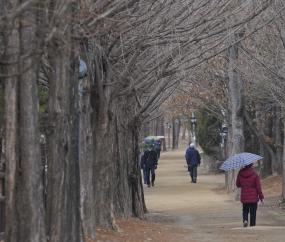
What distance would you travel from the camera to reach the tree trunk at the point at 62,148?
23.7 ft

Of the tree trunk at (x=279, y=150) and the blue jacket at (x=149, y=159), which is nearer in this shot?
the blue jacket at (x=149, y=159)

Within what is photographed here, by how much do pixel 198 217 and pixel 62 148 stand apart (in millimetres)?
9474

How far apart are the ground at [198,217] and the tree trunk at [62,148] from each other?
1.73 m

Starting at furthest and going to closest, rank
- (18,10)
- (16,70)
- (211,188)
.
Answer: (211,188) < (16,70) < (18,10)

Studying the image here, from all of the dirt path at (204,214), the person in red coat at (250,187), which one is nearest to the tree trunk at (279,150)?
the dirt path at (204,214)

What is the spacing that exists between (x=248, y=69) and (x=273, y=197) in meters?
6.70

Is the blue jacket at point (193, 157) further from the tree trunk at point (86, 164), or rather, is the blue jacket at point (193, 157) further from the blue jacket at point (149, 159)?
the tree trunk at point (86, 164)

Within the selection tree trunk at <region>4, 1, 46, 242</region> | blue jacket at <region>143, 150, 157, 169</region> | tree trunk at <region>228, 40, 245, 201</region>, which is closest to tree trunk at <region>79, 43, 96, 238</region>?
tree trunk at <region>4, 1, 46, 242</region>

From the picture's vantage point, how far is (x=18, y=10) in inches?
167

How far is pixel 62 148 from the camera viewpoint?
7254mm

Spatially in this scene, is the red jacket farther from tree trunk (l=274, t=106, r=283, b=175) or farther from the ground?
tree trunk (l=274, t=106, r=283, b=175)

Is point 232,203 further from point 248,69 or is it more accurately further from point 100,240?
point 100,240

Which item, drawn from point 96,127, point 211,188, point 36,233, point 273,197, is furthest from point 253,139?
point 36,233

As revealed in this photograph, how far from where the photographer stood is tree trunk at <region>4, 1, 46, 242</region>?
19.8 ft
